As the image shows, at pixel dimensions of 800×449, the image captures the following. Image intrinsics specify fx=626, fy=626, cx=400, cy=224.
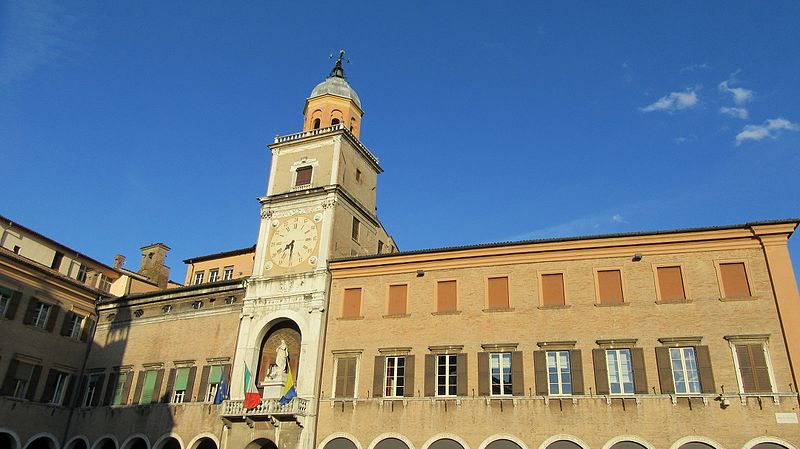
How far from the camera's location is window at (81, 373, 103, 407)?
37.1 metres

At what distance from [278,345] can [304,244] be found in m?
5.60

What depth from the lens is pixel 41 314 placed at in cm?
3697

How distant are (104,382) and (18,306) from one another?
647 centimetres

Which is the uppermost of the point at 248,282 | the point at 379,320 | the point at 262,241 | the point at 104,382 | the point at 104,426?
the point at 262,241

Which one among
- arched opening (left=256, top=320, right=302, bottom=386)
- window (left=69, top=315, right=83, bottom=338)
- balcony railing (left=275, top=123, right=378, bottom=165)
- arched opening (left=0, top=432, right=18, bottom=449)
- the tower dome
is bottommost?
arched opening (left=0, top=432, right=18, bottom=449)

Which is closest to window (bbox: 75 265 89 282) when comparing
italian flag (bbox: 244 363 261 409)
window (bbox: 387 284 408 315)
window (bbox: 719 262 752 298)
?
italian flag (bbox: 244 363 261 409)

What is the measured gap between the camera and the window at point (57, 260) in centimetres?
4167

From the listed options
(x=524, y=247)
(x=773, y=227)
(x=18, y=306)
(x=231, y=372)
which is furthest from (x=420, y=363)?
(x=18, y=306)

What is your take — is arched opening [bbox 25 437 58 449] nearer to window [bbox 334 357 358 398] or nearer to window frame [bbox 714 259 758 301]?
window [bbox 334 357 358 398]

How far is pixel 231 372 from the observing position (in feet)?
109

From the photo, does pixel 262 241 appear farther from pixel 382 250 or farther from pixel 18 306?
pixel 18 306

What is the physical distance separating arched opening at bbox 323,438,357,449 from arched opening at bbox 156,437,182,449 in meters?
9.92

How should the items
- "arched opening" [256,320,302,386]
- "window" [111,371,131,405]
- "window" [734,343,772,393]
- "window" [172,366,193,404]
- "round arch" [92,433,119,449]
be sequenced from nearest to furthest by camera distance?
"window" [734,343,772,393]
"arched opening" [256,320,302,386]
"window" [172,366,193,404]
"round arch" [92,433,119,449]
"window" [111,371,131,405]

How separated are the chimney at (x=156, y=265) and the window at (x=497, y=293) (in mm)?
28625
